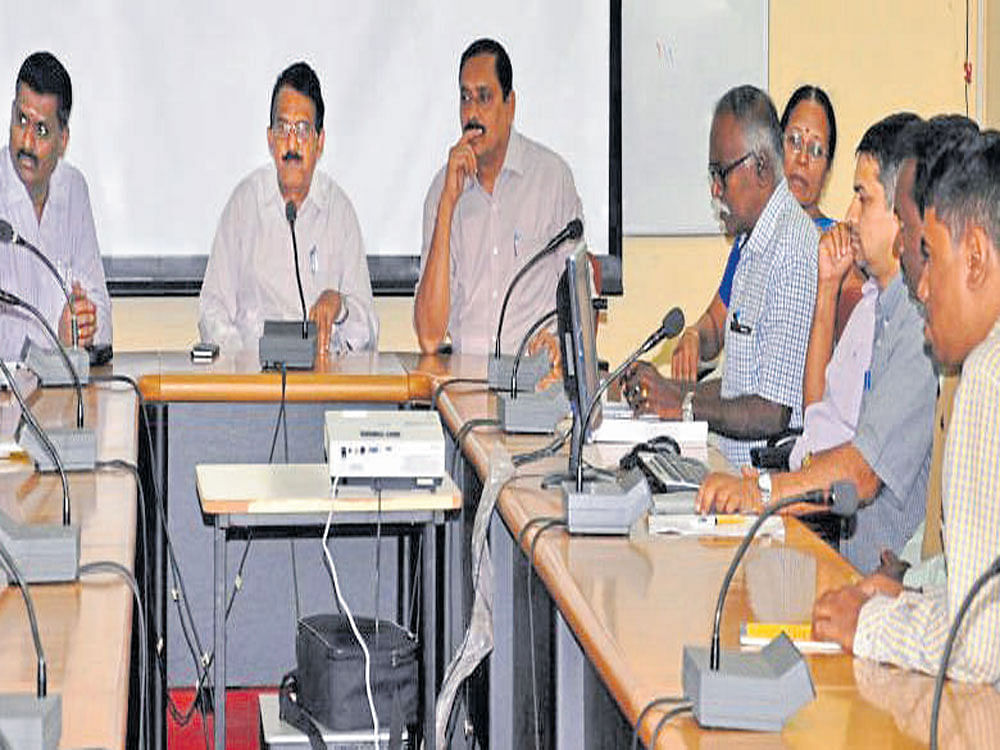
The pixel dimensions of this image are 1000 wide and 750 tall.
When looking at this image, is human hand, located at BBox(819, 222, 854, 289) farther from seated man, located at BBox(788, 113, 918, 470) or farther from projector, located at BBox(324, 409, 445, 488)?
projector, located at BBox(324, 409, 445, 488)

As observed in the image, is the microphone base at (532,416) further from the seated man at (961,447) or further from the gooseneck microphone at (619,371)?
the seated man at (961,447)

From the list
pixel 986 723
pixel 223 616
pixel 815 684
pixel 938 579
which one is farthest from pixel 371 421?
pixel 986 723

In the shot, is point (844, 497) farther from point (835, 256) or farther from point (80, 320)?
point (80, 320)

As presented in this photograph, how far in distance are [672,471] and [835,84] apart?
3.41 m

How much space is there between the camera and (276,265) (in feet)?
18.5

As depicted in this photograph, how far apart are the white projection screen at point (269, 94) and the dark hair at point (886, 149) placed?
9.11 ft

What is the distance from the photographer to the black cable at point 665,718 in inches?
82.1

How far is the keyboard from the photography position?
3.38m

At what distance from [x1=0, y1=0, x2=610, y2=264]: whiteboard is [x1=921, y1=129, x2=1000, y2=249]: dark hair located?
13.3ft

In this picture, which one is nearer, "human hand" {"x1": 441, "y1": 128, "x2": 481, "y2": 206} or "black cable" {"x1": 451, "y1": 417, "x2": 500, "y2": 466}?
"black cable" {"x1": 451, "y1": 417, "x2": 500, "y2": 466}

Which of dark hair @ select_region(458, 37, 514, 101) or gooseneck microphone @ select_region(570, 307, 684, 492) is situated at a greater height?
dark hair @ select_region(458, 37, 514, 101)

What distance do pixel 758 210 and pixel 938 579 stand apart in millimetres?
1596

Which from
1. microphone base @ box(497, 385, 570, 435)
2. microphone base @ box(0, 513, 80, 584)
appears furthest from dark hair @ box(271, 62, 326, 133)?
microphone base @ box(0, 513, 80, 584)

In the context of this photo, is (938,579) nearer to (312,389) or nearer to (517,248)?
(312,389)
